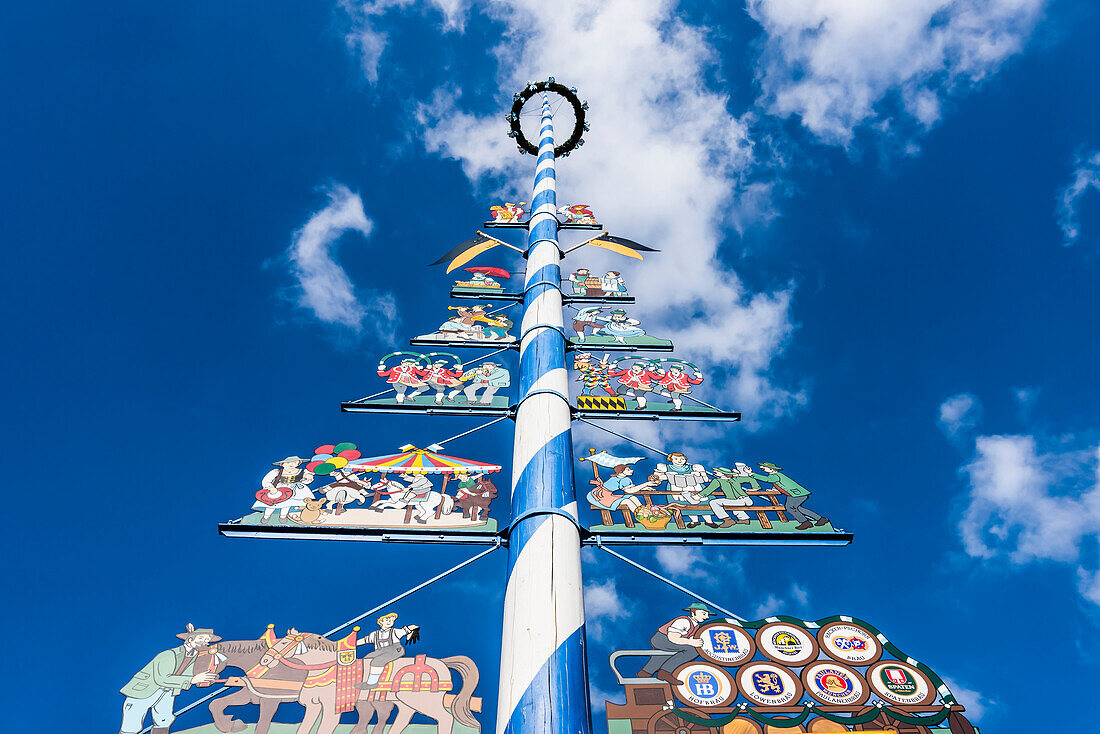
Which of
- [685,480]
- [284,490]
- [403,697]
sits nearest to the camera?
[403,697]

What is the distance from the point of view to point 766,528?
3.29 metres

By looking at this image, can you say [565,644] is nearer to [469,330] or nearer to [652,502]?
[652,502]

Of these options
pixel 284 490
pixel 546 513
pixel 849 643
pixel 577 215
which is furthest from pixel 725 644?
pixel 577 215

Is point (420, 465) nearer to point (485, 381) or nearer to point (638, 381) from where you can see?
point (485, 381)

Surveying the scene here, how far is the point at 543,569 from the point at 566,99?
24.1ft

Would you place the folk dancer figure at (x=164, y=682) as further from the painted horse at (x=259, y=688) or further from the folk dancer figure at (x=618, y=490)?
the folk dancer figure at (x=618, y=490)

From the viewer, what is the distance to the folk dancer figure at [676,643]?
281 cm

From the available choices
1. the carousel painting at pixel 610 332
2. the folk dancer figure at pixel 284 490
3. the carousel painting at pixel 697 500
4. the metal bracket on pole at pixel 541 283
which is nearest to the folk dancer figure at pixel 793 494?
the carousel painting at pixel 697 500

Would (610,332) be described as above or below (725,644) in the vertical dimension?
above

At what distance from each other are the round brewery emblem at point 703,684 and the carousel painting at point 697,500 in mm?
675

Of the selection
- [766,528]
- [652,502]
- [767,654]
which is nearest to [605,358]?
[652,502]

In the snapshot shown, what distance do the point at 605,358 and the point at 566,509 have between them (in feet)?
7.13

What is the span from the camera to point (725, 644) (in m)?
2.97

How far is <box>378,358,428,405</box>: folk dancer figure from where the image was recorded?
4453 millimetres
